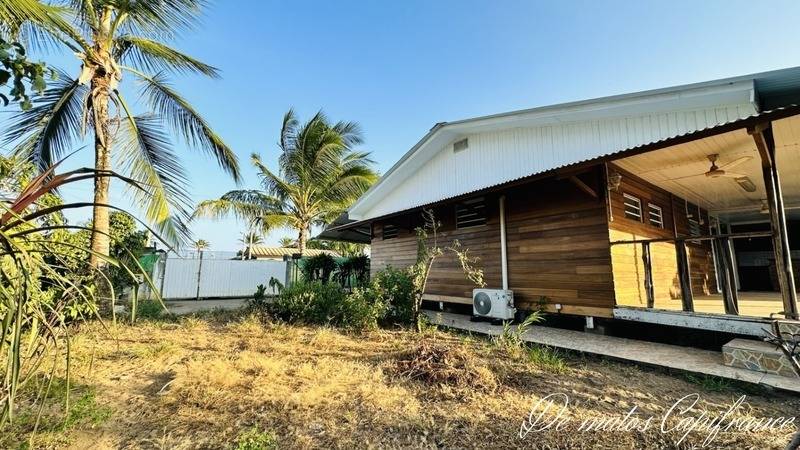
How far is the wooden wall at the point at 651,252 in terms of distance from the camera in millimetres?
5887

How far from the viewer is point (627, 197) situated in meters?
6.59

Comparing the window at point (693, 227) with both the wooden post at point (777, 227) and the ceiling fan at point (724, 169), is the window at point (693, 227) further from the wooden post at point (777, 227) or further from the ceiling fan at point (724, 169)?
the wooden post at point (777, 227)

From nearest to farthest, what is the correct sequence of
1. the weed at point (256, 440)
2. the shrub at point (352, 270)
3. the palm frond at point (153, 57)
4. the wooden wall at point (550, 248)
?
1. the weed at point (256, 440)
2. the wooden wall at point (550, 248)
3. the palm frond at point (153, 57)
4. the shrub at point (352, 270)

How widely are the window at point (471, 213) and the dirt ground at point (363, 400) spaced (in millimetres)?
3595

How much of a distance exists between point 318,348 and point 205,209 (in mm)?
13177

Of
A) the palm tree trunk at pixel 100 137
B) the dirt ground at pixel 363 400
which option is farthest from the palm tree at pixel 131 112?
the dirt ground at pixel 363 400

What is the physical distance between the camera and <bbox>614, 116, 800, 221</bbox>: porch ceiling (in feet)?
16.8

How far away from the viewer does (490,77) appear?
9.81 m

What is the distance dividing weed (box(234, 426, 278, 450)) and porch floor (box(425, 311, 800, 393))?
4.17 m

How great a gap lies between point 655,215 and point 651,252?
57.6 inches

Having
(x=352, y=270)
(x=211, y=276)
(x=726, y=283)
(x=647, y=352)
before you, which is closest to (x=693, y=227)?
(x=726, y=283)

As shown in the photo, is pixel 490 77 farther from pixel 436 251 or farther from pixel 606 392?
pixel 606 392

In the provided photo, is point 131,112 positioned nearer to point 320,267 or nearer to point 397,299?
point 397,299

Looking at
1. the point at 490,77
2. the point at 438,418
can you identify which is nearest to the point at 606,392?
the point at 438,418
